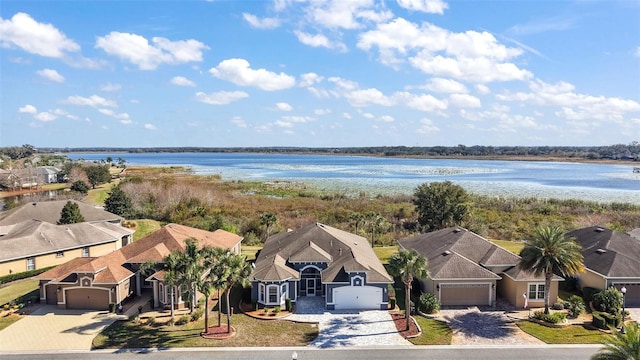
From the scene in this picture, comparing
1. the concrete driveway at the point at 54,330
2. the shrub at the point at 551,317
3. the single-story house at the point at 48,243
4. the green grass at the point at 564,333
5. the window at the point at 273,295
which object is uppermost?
the single-story house at the point at 48,243

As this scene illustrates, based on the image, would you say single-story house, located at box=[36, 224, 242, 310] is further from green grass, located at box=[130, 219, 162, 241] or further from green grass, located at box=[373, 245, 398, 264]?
green grass, located at box=[373, 245, 398, 264]

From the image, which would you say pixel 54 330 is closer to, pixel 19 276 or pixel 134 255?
pixel 134 255

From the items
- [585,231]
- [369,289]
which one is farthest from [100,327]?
[585,231]

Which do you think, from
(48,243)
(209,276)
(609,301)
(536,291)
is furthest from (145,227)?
(609,301)

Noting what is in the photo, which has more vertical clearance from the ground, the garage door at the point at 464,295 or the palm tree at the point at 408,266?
the palm tree at the point at 408,266

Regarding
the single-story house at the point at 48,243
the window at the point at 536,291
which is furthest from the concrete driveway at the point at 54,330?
the window at the point at 536,291

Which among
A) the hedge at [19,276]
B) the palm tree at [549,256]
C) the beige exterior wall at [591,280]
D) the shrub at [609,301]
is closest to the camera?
the palm tree at [549,256]

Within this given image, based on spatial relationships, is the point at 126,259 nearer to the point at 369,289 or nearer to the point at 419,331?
the point at 369,289

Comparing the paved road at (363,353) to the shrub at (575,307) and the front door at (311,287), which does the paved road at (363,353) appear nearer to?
the shrub at (575,307)
